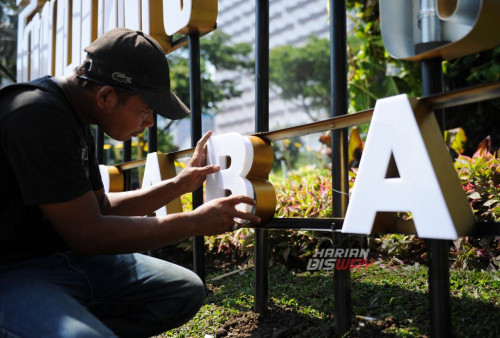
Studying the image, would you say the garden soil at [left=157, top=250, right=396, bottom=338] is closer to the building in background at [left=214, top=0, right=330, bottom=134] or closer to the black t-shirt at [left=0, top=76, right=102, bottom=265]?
the black t-shirt at [left=0, top=76, right=102, bottom=265]

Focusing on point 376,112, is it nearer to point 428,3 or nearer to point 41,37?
point 428,3

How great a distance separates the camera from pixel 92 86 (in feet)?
7.63

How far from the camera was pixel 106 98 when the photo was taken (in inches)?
92.1

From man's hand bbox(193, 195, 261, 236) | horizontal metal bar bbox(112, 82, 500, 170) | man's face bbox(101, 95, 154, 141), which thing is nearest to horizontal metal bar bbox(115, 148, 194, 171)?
horizontal metal bar bbox(112, 82, 500, 170)

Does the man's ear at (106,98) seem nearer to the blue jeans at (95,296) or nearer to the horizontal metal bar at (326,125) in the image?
the blue jeans at (95,296)

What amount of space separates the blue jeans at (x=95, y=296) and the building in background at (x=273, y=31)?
49.5m

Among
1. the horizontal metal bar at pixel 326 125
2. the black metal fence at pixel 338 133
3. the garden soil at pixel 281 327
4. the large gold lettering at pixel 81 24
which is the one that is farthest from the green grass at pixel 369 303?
the large gold lettering at pixel 81 24

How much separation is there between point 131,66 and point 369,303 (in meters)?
1.63

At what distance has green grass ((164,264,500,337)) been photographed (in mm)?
2314

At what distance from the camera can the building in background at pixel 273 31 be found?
186ft

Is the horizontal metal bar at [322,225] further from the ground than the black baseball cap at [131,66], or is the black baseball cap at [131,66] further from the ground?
the black baseball cap at [131,66]

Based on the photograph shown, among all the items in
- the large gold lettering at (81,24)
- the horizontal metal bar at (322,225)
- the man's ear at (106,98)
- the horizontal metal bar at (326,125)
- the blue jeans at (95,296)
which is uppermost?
the large gold lettering at (81,24)

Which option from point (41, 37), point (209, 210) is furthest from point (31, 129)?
point (41, 37)

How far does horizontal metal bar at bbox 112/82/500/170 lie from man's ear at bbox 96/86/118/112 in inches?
33.6
